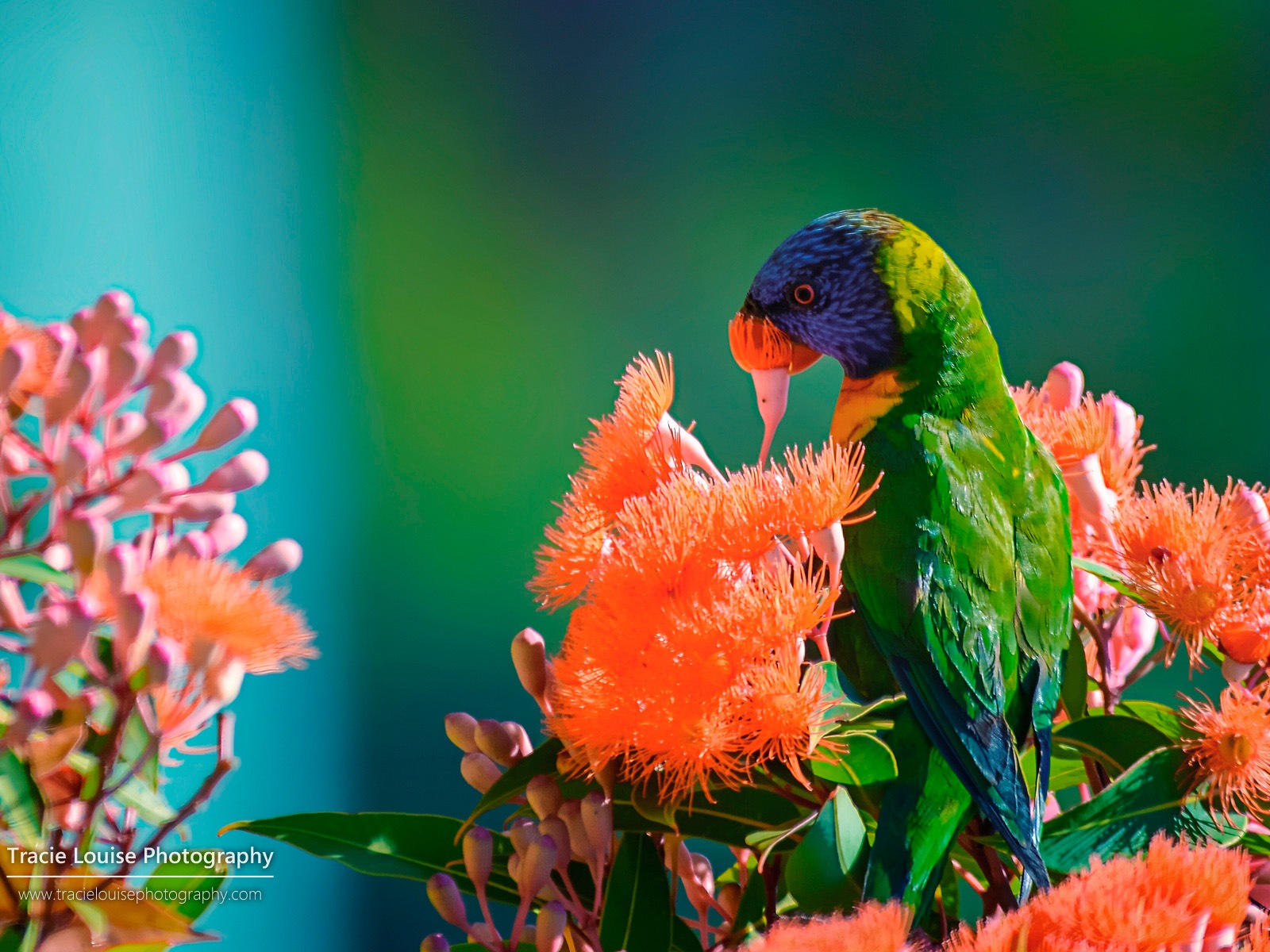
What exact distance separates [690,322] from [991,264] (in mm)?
387

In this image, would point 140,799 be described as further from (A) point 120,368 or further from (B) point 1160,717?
(B) point 1160,717

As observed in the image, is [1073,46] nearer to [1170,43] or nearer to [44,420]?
[1170,43]

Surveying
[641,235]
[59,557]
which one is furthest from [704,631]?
[641,235]

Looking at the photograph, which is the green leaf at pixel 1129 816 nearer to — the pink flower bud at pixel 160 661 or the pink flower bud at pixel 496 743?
the pink flower bud at pixel 496 743

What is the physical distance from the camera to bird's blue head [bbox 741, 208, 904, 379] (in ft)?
1.40

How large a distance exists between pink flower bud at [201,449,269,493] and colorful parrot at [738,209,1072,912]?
8.5 inches

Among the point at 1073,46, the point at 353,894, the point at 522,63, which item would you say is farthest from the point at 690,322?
the point at 353,894

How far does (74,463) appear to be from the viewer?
36 centimetres

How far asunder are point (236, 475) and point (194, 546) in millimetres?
33

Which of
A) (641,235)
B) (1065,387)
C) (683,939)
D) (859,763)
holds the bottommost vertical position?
(683,939)

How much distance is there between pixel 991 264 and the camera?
1.24m

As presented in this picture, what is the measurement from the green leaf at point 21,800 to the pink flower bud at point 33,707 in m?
0.03

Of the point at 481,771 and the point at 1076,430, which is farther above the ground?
the point at 1076,430

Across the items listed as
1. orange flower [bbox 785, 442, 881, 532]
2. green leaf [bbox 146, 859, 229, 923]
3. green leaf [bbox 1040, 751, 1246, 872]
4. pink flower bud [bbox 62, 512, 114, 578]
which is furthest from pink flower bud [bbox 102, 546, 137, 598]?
green leaf [bbox 1040, 751, 1246, 872]
